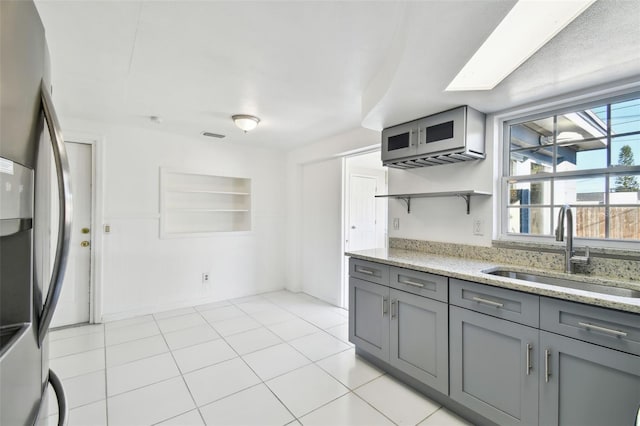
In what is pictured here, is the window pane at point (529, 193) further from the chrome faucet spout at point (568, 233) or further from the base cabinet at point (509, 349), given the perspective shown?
the base cabinet at point (509, 349)

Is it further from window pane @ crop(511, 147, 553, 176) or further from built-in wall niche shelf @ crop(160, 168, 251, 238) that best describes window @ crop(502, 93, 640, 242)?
built-in wall niche shelf @ crop(160, 168, 251, 238)

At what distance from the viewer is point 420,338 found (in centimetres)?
205

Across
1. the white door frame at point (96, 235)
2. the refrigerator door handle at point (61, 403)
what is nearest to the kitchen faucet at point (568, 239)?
the refrigerator door handle at point (61, 403)

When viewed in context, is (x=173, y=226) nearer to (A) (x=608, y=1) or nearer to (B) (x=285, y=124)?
(B) (x=285, y=124)

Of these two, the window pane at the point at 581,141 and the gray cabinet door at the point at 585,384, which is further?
the window pane at the point at 581,141

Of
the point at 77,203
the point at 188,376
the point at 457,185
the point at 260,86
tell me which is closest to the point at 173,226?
the point at 77,203

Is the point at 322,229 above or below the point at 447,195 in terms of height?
below

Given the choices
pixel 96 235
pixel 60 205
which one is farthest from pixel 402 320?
pixel 96 235

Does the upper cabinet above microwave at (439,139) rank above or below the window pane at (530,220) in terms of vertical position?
above

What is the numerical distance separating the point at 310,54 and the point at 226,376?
245cm

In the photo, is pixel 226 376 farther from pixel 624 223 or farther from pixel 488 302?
pixel 624 223

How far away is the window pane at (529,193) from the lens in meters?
2.17

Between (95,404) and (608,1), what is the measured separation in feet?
11.5

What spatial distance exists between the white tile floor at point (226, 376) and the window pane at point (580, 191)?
1.64 meters
